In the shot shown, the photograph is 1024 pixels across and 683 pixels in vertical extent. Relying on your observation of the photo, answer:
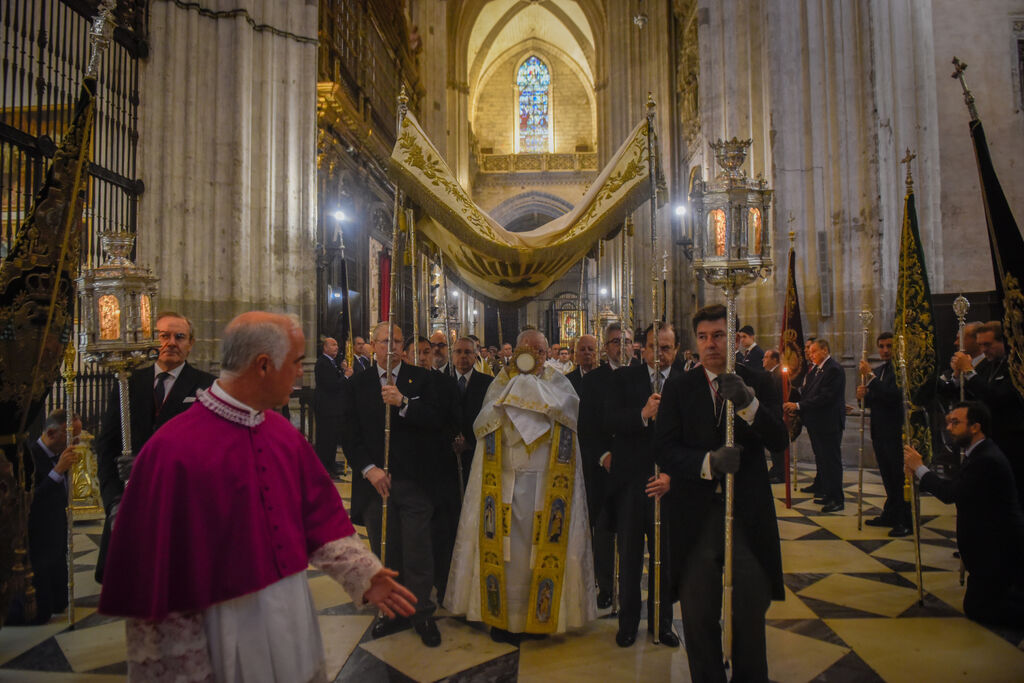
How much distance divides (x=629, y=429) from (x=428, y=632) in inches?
61.2

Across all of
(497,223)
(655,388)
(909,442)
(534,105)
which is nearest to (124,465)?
(497,223)

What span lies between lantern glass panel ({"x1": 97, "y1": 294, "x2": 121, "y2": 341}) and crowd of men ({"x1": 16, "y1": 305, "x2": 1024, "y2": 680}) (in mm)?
250

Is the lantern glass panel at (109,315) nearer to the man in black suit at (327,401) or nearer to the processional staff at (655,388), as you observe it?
the processional staff at (655,388)

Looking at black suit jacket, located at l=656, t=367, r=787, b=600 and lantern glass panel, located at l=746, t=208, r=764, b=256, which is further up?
lantern glass panel, located at l=746, t=208, r=764, b=256

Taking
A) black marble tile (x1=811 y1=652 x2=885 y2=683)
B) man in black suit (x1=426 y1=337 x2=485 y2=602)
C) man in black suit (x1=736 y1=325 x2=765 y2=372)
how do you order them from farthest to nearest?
man in black suit (x1=736 y1=325 x2=765 y2=372), man in black suit (x1=426 y1=337 x2=485 y2=602), black marble tile (x1=811 y1=652 x2=885 y2=683)

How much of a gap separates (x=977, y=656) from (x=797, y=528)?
2.46m

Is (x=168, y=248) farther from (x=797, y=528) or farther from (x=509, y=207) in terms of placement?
(x=509, y=207)

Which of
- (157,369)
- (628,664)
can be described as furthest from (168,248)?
(628,664)

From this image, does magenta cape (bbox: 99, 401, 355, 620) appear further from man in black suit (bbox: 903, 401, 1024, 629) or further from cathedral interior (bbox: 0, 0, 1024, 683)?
man in black suit (bbox: 903, 401, 1024, 629)

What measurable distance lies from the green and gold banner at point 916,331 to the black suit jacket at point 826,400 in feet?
6.34

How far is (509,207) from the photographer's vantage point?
3103 centimetres

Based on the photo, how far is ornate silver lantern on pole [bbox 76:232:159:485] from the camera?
120 inches

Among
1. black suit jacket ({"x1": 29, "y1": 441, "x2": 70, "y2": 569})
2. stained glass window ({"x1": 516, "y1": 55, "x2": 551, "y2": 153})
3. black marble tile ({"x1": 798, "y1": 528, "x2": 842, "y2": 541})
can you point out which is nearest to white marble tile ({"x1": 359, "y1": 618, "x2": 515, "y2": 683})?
black suit jacket ({"x1": 29, "y1": 441, "x2": 70, "y2": 569})

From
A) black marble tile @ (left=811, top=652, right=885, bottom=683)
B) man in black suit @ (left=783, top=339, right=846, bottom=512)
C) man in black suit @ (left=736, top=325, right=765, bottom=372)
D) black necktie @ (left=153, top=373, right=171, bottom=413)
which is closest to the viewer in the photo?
black marble tile @ (left=811, top=652, right=885, bottom=683)
